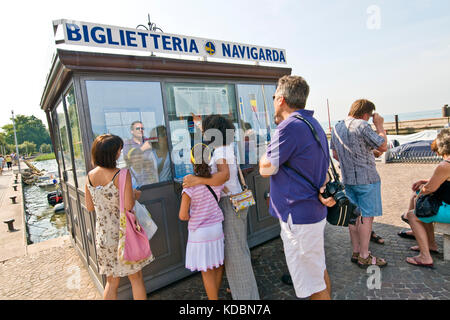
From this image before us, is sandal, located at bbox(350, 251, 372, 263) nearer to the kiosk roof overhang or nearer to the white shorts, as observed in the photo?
the white shorts

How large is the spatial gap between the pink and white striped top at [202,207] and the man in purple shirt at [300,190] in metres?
0.58

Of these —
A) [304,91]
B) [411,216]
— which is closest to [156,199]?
[304,91]

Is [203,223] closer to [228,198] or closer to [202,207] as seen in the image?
[202,207]

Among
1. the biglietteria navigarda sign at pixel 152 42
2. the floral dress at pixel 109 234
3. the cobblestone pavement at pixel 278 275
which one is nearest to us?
the floral dress at pixel 109 234

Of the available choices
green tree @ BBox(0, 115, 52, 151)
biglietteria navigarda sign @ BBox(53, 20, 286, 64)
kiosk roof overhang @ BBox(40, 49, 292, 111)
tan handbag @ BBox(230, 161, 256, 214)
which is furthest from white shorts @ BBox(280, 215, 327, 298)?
green tree @ BBox(0, 115, 52, 151)

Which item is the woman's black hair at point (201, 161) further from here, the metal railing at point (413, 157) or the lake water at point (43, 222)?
the metal railing at point (413, 157)

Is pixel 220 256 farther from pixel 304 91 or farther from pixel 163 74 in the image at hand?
pixel 163 74

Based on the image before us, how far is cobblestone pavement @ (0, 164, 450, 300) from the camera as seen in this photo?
277 cm

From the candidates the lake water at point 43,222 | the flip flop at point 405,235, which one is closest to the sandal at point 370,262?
the flip flop at point 405,235

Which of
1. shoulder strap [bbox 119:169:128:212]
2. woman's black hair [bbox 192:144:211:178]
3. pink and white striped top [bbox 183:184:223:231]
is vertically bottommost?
pink and white striped top [bbox 183:184:223:231]

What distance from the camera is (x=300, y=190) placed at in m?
1.91

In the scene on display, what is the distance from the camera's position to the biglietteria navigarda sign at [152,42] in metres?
2.60

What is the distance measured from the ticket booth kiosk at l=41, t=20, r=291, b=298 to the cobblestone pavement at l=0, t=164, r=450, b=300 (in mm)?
255
